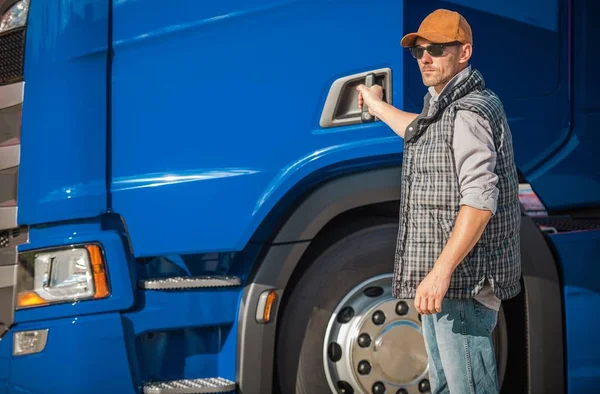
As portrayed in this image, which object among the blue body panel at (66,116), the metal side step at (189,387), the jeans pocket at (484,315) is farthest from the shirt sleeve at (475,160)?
the blue body panel at (66,116)

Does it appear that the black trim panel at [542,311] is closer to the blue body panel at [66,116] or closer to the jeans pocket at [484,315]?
the jeans pocket at [484,315]

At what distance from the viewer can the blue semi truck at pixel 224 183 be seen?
3.17 meters

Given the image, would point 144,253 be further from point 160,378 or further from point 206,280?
point 160,378

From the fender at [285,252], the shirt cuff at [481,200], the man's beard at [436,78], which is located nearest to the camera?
the shirt cuff at [481,200]

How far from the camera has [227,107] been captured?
3.21m

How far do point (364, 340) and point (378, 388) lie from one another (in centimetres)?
20

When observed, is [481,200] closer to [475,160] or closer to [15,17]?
[475,160]

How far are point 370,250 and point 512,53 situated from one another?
909 millimetres

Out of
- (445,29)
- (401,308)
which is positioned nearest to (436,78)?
(445,29)

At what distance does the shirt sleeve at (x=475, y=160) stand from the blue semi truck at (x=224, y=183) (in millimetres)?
567

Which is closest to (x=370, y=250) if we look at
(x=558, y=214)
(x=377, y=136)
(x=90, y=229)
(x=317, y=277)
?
(x=317, y=277)

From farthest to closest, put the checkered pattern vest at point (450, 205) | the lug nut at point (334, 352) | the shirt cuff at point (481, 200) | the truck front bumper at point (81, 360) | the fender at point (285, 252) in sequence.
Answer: the lug nut at point (334, 352), the fender at point (285, 252), the truck front bumper at point (81, 360), the checkered pattern vest at point (450, 205), the shirt cuff at point (481, 200)

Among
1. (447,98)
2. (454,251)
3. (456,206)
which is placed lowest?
(454,251)

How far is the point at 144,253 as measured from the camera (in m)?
3.20
